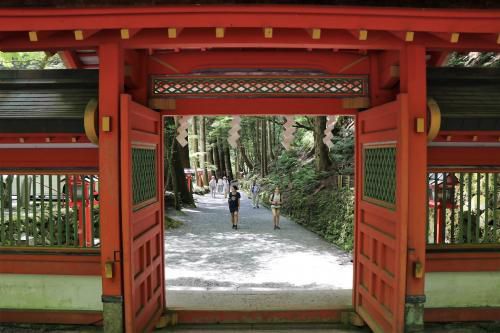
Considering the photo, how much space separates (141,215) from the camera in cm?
465

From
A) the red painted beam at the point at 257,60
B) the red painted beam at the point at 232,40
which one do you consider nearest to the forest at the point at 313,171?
the red painted beam at the point at 257,60

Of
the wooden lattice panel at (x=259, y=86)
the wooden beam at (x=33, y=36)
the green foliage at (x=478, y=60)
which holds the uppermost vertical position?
the green foliage at (x=478, y=60)

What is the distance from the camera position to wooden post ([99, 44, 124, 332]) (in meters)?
4.18

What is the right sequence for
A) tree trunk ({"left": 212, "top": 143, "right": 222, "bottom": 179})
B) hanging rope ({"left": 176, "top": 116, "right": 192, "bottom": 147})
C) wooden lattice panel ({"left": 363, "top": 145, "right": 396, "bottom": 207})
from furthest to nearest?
tree trunk ({"left": 212, "top": 143, "right": 222, "bottom": 179}) < hanging rope ({"left": 176, "top": 116, "right": 192, "bottom": 147}) < wooden lattice panel ({"left": 363, "top": 145, "right": 396, "bottom": 207})

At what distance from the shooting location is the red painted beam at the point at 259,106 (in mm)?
5316

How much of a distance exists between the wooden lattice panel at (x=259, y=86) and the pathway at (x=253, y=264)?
10.3 ft

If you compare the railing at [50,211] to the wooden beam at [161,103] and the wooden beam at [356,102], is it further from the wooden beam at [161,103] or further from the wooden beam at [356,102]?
the wooden beam at [356,102]

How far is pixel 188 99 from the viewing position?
5340 millimetres

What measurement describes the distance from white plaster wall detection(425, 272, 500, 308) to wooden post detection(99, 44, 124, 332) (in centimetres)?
385

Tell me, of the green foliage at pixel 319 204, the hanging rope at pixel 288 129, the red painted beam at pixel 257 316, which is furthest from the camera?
the green foliage at pixel 319 204

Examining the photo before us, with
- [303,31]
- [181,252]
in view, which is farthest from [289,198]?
[303,31]

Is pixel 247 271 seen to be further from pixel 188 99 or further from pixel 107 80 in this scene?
Answer: pixel 107 80

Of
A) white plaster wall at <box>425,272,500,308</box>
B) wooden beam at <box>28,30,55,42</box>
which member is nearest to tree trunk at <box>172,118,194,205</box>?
wooden beam at <box>28,30,55,42</box>

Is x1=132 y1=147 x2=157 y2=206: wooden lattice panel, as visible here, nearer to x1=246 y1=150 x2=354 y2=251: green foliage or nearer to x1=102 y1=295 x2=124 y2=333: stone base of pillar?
x1=102 y1=295 x2=124 y2=333: stone base of pillar
